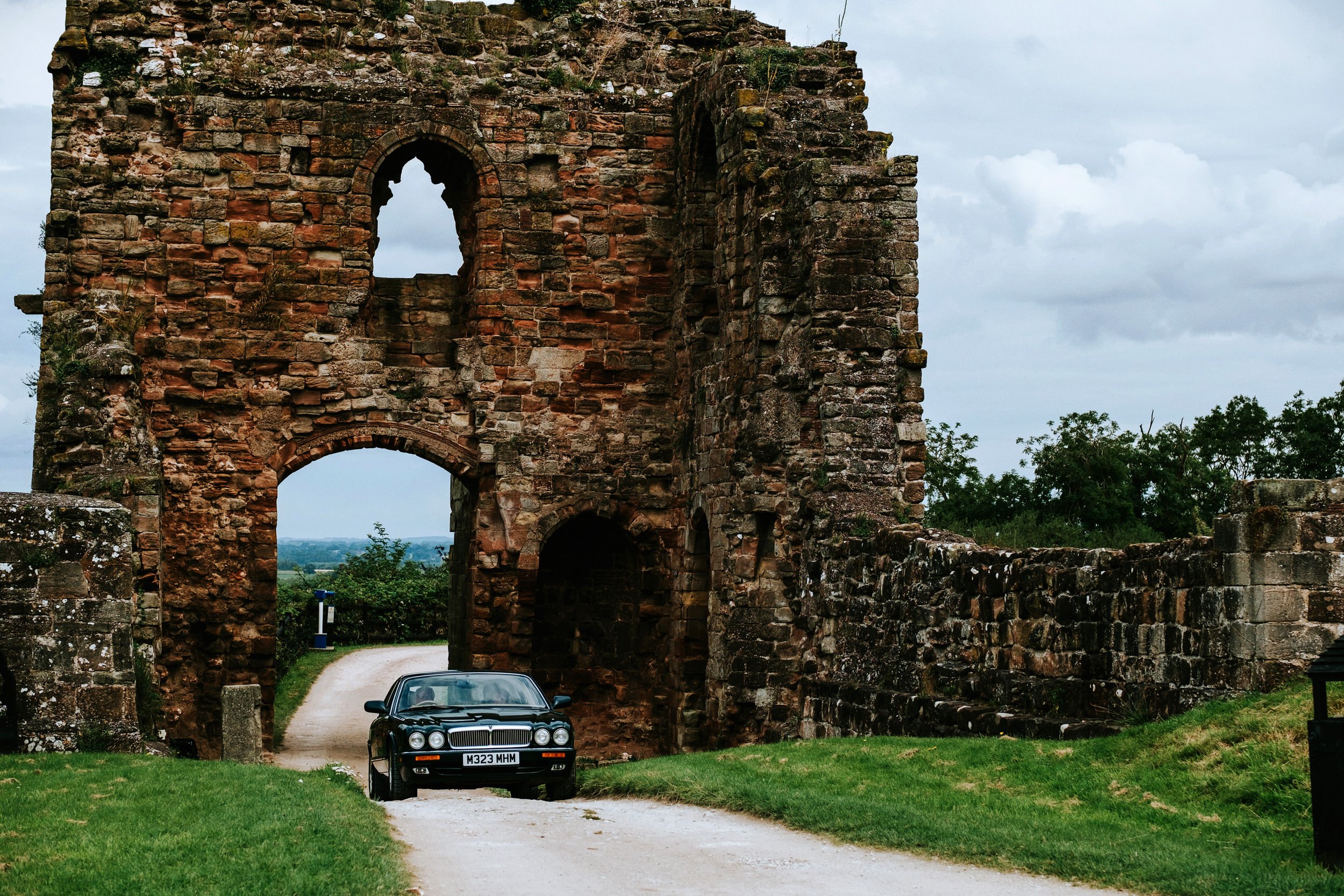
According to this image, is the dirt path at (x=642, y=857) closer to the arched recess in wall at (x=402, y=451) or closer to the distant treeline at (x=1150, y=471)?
the arched recess in wall at (x=402, y=451)

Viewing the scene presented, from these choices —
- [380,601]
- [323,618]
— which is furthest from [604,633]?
[380,601]

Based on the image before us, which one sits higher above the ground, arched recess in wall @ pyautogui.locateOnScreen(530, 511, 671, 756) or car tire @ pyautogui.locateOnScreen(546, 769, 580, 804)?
arched recess in wall @ pyautogui.locateOnScreen(530, 511, 671, 756)

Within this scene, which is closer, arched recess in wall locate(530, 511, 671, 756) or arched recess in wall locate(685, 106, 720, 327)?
arched recess in wall locate(685, 106, 720, 327)

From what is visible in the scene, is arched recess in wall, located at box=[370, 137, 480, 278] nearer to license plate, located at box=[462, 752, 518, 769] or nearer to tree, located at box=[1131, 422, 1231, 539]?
license plate, located at box=[462, 752, 518, 769]

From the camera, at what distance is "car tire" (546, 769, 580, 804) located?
13.3 metres

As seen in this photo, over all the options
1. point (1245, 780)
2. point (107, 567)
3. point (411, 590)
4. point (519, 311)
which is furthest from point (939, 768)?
point (411, 590)

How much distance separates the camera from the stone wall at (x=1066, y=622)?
411 inches

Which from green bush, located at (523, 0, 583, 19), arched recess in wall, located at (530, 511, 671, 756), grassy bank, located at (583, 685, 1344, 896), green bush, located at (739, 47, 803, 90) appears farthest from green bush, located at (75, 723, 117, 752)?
green bush, located at (523, 0, 583, 19)

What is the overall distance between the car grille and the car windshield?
2.01 feet

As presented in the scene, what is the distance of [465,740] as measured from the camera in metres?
12.7

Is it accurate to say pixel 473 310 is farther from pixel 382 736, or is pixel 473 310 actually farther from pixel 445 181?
pixel 382 736

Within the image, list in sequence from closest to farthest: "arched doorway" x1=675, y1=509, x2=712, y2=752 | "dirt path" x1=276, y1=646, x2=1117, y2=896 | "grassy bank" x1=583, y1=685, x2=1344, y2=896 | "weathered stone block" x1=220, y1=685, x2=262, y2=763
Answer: "dirt path" x1=276, y1=646, x2=1117, y2=896, "grassy bank" x1=583, y1=685, x2=1344, y2=896, "weathered stone block" x1=220, y1=685, x2=262, y2=763, "arched doorway" x1=675, y1=509, x2=712, y2=752

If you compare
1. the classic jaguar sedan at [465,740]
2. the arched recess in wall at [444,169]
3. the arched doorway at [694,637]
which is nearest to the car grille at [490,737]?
the classic jaguar sedan at [465,740]

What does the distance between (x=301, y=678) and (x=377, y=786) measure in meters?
17.0
